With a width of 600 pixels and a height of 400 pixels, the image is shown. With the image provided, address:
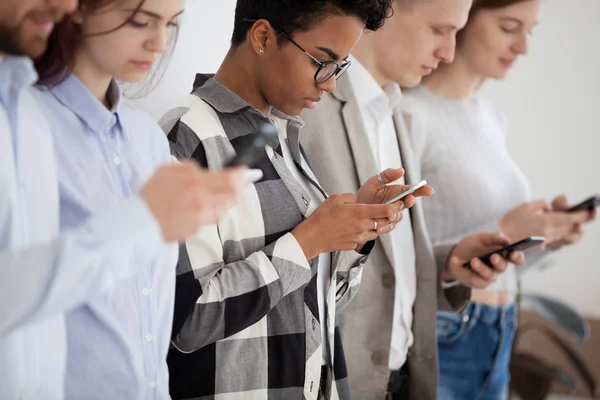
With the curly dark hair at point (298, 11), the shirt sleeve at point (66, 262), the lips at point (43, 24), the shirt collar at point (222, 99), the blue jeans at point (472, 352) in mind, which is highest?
the curly dark hair at point (298, 11)

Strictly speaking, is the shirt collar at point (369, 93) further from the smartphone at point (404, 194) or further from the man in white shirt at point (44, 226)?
the man in white shirt at point (44, 226)

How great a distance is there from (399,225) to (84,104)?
3.50 ft

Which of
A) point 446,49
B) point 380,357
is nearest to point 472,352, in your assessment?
point 380,357

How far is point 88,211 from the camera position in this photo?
0.97 meters

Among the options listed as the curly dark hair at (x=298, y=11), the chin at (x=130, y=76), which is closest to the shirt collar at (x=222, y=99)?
the curly dark hair at (x=298, y=11)

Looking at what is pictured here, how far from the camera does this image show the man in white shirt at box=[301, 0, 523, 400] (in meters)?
1.77

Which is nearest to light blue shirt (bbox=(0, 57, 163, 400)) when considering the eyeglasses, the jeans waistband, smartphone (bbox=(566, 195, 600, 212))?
the eyeglasses

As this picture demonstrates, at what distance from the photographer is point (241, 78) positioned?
1.39 m

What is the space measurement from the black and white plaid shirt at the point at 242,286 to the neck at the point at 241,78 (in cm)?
4

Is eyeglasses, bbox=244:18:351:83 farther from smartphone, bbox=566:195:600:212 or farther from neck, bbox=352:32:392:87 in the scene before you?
smartphone, bbox=566:195:600:212

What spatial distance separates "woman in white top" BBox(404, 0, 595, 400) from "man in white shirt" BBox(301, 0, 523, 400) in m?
0.13

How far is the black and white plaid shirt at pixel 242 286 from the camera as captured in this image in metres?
1.19

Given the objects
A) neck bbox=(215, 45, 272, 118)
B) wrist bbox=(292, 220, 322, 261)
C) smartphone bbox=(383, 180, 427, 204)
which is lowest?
wrist bbox=(292, 220, 322, 261)

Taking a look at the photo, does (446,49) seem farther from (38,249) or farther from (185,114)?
(38,249)
